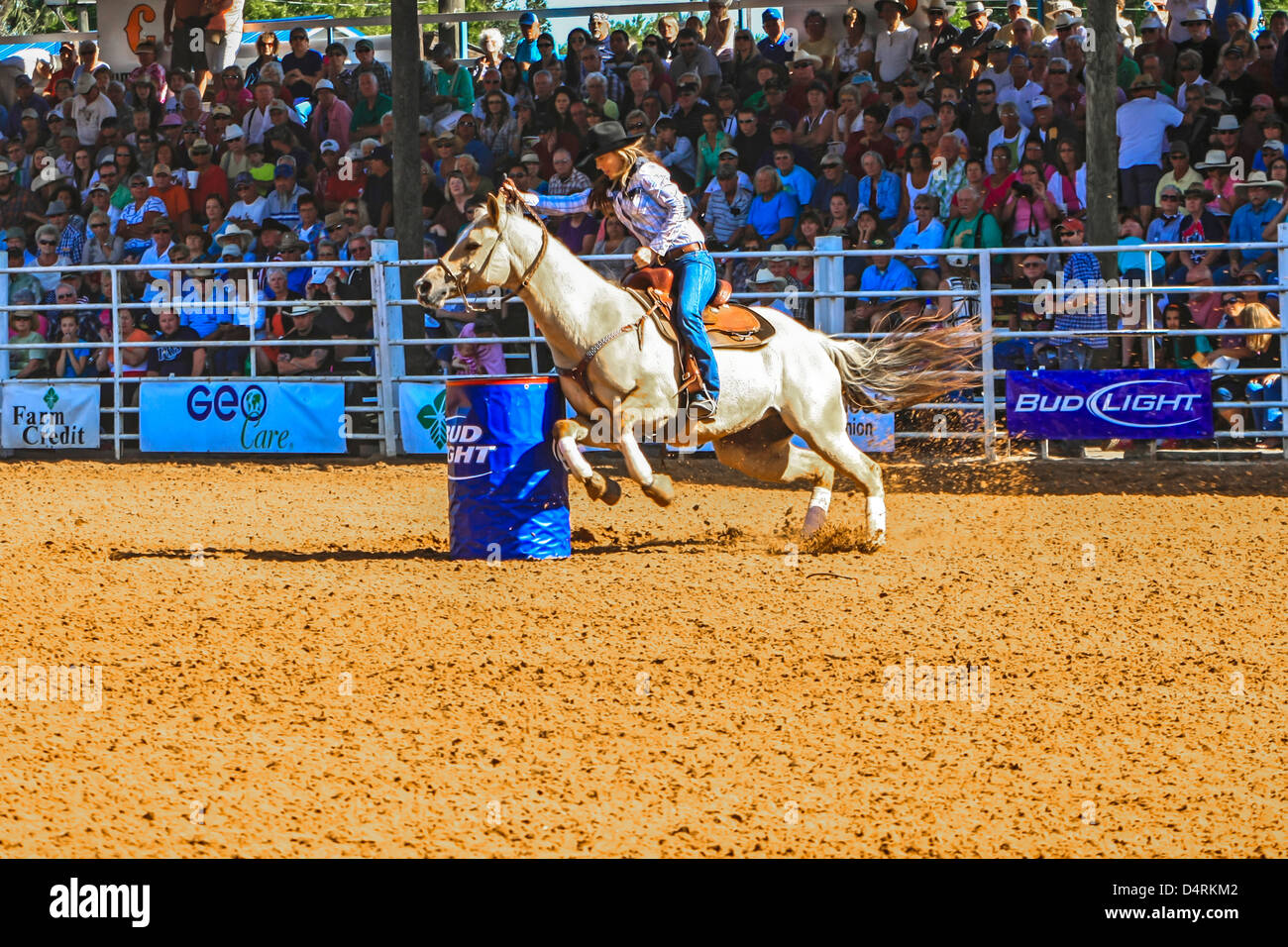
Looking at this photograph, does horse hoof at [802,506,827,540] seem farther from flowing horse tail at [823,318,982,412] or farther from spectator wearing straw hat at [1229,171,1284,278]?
spectator wearing straw hat at [1229,171,1284,278]

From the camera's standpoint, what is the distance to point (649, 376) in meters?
8.59

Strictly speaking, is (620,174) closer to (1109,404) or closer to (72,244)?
(1109,404)

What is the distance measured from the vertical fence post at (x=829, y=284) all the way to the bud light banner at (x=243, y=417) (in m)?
4.71

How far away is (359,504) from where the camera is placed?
11.4m

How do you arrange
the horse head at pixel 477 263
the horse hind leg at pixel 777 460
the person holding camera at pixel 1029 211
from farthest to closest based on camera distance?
the person holding camera at pixel 1029 211, the horse hind leg at pixel 777 460, the horse head at pixel 477 263

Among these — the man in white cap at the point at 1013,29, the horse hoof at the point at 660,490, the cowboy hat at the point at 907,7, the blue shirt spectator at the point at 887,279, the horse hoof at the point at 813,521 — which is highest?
the cowboy hat at the point at 907,7

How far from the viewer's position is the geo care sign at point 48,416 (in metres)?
15.3

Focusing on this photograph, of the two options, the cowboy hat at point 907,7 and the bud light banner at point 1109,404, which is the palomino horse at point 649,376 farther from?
the cowboy hat at point 907,7

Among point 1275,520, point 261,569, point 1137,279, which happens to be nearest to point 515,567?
point 261,569

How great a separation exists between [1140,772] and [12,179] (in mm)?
17343

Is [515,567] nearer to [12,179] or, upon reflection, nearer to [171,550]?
[171,550]

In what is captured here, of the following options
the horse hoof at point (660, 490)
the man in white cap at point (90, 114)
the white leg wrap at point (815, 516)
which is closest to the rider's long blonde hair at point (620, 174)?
the horse hoof at point (660, 490)

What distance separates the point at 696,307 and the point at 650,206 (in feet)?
2.22

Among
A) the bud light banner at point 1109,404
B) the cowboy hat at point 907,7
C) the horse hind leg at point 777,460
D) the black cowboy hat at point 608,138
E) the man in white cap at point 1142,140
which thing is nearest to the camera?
the black cowboy hat at point 608,138
